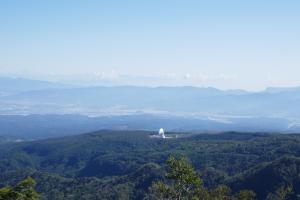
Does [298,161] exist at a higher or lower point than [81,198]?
higher

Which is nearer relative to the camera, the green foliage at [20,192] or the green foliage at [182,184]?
the green foliage at [182,184]

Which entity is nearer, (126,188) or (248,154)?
(126,188)

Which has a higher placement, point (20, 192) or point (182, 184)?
point (182, 184)

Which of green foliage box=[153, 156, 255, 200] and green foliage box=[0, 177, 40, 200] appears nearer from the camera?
green foliage box=[153, 156, 255, 200]

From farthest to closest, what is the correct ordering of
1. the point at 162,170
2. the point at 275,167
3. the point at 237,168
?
the point at 237,168 → the point at 162,170 → the point at 275,167

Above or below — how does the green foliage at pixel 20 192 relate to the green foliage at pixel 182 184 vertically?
below

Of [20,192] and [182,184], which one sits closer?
[182,184]

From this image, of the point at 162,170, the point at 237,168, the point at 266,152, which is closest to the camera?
the point at 162,170

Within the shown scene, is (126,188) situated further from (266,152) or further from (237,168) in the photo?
(266,152)

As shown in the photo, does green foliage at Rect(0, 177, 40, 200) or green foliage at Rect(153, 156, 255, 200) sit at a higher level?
green foliage at Rect(153, 156, 255, 200)

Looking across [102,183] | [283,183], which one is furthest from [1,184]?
[283,183]
